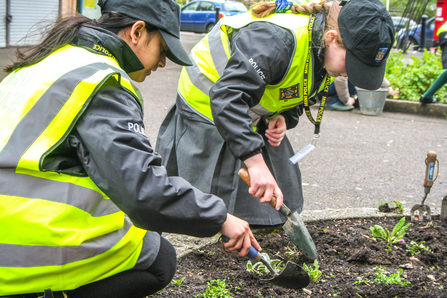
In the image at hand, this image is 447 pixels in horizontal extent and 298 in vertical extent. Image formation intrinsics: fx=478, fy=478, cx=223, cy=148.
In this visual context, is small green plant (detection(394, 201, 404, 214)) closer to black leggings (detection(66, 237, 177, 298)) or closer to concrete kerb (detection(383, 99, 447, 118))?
black leggings (detection(66, 237, 177, 298))

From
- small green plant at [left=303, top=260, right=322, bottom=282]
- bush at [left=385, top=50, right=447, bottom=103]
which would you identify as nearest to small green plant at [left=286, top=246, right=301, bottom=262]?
small green plant at [left=303, top=260, right=322, bottom=282]

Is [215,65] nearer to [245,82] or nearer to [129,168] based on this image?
[245,82]

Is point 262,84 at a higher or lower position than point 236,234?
higher

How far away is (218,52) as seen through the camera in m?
2.48

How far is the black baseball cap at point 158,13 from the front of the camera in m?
1.71

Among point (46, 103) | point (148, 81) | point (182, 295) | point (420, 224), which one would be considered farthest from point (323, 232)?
point (148, 81)

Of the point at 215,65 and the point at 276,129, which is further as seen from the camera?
the point at 276,129

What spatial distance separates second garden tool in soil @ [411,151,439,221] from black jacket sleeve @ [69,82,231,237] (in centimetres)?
221

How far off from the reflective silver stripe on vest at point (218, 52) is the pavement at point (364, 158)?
1.03m

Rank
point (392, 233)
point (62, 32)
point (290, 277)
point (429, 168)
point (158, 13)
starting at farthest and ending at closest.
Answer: point (429, 168) → point (392, 233) → point (290, 277) → point (158, 13) → point (62, 32)

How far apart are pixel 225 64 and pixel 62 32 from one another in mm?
1014

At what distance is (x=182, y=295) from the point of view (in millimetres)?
2254

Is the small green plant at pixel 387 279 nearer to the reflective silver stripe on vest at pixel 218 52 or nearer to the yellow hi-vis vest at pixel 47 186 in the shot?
the reflective silver stripe on vest at pixel 218 52

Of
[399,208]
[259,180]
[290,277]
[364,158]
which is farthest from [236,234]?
[364,158]
